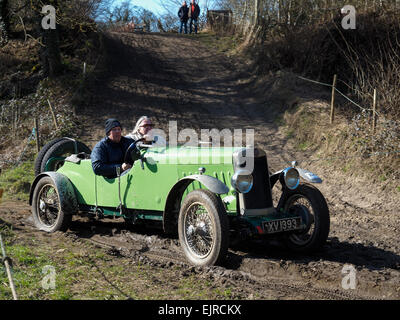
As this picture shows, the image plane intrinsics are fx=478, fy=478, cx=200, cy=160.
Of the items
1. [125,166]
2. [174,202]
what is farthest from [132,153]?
[174,202]

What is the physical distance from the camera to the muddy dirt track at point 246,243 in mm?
5164

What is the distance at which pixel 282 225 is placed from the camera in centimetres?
581

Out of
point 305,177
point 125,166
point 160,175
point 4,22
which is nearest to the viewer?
point 305,177

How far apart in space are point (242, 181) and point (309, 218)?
113 centimetres

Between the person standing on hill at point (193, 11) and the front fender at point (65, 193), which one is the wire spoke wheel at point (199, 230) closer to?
the front fender at point (65, 193)

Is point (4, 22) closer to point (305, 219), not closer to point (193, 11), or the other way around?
point (193, 11)

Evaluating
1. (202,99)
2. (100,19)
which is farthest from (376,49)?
(100,19)

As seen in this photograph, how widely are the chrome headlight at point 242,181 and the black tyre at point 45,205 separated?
3446 mm

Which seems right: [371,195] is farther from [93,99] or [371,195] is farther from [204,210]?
[93,99]

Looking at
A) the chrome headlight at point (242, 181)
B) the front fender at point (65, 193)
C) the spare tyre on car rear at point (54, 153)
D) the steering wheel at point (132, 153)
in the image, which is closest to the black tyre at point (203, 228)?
the chrome headlight at point (242, 181)

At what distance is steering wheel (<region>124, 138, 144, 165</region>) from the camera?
6953mm

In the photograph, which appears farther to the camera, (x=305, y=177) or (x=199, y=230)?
(x=305, y=177)

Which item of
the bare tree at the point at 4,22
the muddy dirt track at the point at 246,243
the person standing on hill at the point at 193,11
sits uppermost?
the person standing on hill at the point at 193,11

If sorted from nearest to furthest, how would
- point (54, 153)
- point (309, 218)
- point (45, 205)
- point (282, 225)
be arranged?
point (282, 225) → point (309, 218) → point (45, 205) → point (54, 153)
